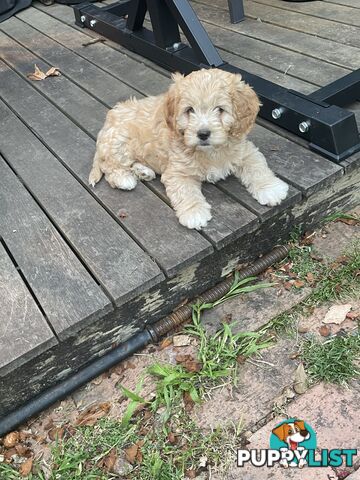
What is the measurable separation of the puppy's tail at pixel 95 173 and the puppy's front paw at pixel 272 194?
3.46 feet

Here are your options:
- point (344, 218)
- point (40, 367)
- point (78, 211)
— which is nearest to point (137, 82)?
point (78, 211)

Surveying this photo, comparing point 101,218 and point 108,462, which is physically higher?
point 101,218

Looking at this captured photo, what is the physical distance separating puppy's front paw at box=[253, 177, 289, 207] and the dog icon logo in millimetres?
1217

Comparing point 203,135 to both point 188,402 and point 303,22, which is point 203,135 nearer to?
point 188,402

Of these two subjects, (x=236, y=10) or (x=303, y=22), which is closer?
(x=303, y=22)

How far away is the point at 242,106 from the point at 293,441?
5.73 feet

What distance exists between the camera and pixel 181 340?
2680 millimetres

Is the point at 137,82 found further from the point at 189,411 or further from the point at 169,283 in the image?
the point at 189,411

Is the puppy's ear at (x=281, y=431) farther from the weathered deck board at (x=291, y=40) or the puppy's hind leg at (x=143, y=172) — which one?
the weathered deck board at (x=291, y=40)

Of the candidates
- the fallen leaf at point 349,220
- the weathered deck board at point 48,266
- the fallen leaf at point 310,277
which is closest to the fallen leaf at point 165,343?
the weathered deck board at point 48,266

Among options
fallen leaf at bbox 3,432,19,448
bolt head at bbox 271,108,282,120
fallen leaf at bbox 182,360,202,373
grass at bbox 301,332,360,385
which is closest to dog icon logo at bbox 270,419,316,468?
grass at bbox 301,332,360,385

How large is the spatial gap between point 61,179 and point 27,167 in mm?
330

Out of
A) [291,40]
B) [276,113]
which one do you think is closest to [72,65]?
[291,40]

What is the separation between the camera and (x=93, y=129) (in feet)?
12.1
